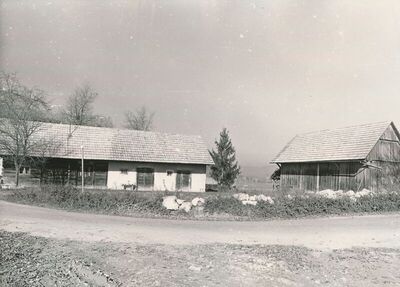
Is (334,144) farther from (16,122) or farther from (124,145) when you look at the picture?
(16,122)

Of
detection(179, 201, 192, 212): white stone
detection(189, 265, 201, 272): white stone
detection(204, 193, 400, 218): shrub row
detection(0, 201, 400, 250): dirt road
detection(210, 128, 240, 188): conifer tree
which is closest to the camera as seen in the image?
detection(189, 265, 201, 272): white stone

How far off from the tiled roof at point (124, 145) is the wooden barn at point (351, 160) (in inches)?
348

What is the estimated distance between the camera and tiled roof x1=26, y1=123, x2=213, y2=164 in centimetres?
3100

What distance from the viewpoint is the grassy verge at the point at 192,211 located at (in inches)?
615

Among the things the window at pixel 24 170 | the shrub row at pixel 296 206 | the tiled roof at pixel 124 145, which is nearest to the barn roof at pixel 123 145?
the tiled roof at pixel 124 145

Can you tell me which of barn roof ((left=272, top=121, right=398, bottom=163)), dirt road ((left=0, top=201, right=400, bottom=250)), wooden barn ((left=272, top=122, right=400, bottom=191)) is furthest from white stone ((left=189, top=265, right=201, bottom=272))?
barn roof ((left=272, top=121, right=398, bottom=163))

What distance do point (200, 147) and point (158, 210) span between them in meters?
20.0

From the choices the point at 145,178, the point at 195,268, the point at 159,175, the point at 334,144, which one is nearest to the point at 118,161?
the point at 145,178

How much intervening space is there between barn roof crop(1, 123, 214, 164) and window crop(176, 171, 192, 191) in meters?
1.08

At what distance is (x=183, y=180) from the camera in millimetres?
32719

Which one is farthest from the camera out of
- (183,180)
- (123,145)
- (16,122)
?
(123,145)

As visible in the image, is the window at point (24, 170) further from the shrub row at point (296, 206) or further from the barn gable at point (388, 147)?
the barn gable at point (388, 147)

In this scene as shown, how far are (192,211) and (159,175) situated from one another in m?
16.7

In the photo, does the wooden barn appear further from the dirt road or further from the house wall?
the dirt road
